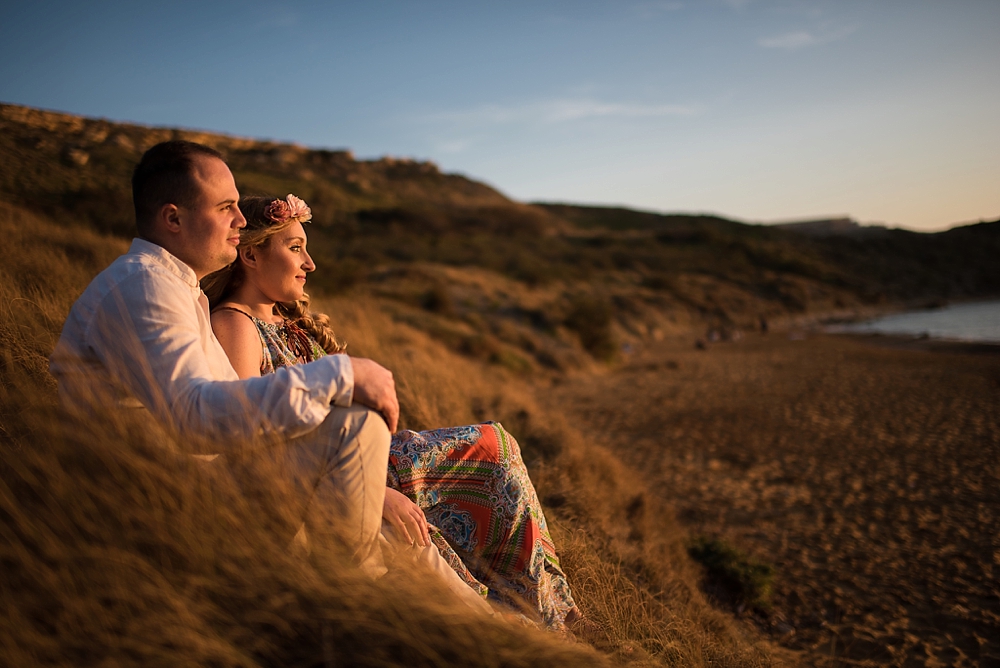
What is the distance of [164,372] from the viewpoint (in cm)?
151

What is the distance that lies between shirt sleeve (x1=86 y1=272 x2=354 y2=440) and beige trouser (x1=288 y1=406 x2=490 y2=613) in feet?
0.24

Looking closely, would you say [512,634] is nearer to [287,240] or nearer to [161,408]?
[161,408]

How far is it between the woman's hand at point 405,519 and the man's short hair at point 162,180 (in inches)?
48.7

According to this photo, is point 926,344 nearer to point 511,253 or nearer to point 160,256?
point 511,253

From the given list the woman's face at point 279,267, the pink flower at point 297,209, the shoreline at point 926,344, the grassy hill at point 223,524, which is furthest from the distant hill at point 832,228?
the woman's face at point 279,267

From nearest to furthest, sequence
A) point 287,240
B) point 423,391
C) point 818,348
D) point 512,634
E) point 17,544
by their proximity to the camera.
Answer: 1. point 17,544
2. point 512,634
3. point 287,240
4. point 423,391
5. point 818,348

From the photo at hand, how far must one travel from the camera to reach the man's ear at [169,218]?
1.81 m

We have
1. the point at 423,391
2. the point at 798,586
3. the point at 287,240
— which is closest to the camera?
the point at 287,240

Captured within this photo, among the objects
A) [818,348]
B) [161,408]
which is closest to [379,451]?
[161,408]

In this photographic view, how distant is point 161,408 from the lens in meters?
1.50

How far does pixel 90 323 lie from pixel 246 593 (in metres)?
0.88

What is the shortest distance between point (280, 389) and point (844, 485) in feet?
23.4

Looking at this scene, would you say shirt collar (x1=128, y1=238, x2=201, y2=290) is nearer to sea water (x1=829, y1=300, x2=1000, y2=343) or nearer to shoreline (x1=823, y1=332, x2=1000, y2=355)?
shoreline (x1=823, y1=332, x2=1000, y2=355)

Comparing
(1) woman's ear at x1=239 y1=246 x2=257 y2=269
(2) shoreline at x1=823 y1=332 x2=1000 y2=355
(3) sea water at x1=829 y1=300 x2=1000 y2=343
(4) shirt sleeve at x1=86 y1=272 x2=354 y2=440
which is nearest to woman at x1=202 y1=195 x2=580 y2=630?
(1) woman's ear at x1=239 y1=246 x2=257 y2=269
